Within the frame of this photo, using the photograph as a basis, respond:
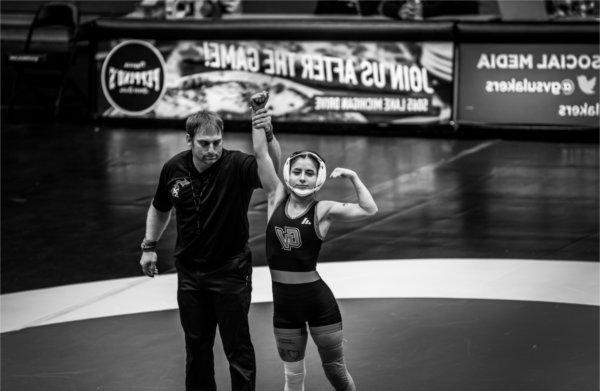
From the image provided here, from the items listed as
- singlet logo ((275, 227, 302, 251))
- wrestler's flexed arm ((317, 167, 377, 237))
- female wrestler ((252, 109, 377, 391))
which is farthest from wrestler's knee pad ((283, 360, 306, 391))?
wrestler's flexed arm ((317, 167, 377, 237))

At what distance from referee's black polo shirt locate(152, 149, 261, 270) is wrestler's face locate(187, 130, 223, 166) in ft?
0.38

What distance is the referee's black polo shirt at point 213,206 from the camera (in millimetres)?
6938

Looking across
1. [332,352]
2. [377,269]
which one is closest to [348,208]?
[332,352]

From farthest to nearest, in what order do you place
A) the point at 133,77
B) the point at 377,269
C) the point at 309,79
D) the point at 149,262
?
the point at 133,77, the point at 309,79, the point at 377,269, the point at 149,262

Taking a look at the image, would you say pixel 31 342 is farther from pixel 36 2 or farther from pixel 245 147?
pixel 36 2

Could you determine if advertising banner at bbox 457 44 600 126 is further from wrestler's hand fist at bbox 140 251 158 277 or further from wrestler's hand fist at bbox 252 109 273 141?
wrestler's hand fist at bbox 252 109 273 141

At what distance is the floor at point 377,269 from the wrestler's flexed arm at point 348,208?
1336 millimetres

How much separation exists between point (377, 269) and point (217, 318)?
3.73 m

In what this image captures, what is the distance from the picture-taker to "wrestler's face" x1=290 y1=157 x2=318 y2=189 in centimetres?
664

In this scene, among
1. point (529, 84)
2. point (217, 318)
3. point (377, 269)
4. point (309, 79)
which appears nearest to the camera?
point (217, 318)

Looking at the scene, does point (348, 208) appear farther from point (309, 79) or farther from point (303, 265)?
point (309, 79)

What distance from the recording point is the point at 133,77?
17156 mm

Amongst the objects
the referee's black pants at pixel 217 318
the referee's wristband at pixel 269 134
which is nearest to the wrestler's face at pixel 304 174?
the referee's wristband at pixel 269 134

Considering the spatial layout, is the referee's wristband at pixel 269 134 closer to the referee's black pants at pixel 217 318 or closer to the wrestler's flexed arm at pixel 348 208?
the wrestler's flexed arm at pixel 348 208
